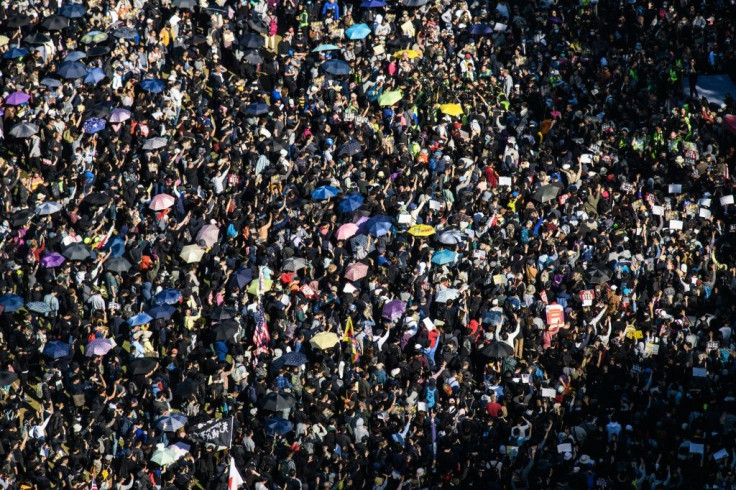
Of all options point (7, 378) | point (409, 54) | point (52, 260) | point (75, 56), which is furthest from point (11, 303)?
point (409, 54)

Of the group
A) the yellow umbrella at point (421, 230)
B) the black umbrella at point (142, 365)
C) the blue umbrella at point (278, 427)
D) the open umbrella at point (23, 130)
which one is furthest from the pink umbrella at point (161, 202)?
the blue umbrella at point (278, 427)

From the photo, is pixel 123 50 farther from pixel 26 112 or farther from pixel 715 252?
pixel 715 252

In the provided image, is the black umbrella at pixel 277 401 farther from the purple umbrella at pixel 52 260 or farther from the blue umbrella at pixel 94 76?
the blue umbrella at pixel 94 76

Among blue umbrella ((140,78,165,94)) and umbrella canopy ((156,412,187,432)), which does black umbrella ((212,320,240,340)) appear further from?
blue umbrella ((140,78,165,94))

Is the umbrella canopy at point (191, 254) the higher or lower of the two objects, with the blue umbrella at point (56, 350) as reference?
higher

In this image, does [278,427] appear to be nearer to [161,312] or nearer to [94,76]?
[161,312]

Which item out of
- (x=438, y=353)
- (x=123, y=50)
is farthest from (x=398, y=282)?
(x=123, y=50)
